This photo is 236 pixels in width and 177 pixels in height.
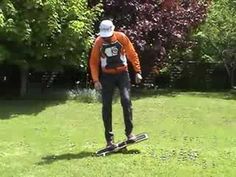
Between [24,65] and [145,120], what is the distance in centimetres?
436

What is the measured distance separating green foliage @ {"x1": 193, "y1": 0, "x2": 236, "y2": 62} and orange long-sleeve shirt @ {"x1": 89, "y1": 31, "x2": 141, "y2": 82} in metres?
12.5

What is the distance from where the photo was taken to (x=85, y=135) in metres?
11.3

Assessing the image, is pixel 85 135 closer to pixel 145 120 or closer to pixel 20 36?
pixel 145 120

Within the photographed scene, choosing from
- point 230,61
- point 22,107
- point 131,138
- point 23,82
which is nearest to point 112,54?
point 131,138

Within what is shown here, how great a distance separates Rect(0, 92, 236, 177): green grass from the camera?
8164 millimetres

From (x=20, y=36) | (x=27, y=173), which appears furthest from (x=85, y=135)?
(x=20, y=36)

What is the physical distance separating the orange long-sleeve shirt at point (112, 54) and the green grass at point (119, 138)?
1292 mm

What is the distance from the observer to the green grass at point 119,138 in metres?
8.16

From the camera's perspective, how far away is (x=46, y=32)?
50.0ft

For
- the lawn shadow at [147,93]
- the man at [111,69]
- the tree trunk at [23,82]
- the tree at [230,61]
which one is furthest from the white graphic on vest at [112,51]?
the tree at [230,61]

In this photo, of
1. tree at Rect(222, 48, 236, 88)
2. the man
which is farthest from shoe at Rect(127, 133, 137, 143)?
tree at Rect(222, 48, 236, 88)

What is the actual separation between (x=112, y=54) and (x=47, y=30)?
646 centimetres

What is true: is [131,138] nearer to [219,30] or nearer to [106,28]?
[106,28]

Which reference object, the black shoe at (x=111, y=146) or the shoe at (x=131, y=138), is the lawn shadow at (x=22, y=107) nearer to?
the black shoe at (x=111, y=146)
